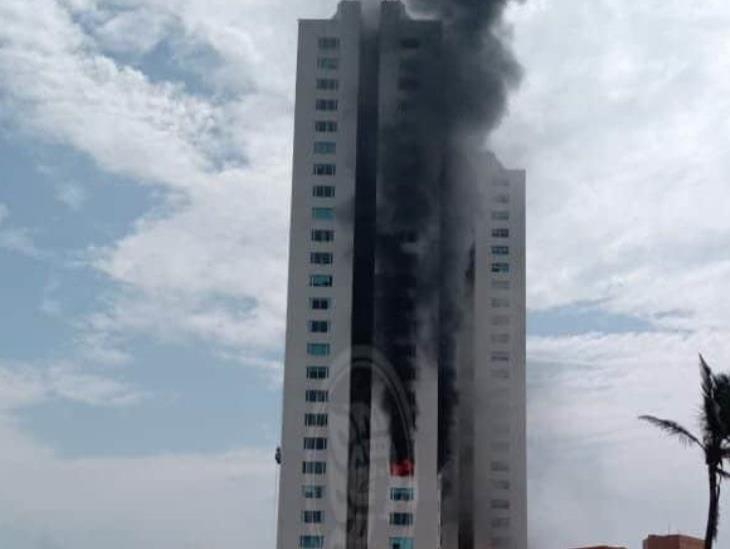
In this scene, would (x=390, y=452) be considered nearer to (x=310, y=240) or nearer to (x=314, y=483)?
(x=314, y=483)

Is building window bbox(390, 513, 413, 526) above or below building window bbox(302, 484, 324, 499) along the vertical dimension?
below

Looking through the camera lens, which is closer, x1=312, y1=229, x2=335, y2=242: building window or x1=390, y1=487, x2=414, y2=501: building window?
x1=390, y1=487, x2=414, y2=501: building window

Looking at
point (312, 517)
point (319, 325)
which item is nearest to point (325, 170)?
point (319, 325)

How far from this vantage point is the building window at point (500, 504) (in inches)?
4262

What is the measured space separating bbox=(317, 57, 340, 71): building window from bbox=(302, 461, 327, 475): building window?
111 feet

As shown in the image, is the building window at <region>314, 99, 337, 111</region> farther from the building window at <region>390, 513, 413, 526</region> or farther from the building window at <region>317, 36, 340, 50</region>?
the building window at <region>390, 513, 413, 526</region>

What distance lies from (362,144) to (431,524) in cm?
3229

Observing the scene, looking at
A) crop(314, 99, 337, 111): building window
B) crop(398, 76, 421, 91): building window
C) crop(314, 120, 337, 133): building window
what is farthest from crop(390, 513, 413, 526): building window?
crop(398, 76, 421, 91): building window

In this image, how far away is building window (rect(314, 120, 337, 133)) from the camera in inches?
3816

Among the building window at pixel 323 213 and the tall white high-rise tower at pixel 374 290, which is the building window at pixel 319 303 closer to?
the tall white high-rise tower at pixel 374 290

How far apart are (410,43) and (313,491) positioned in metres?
38.7

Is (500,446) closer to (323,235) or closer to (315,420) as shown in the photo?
(315,420)

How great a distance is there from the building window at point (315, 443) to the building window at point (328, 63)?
32088 mm

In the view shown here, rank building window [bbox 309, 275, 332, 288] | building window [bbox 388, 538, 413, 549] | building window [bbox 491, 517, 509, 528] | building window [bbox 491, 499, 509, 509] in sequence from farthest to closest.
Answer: building window [bbox 491, 499, 509, 509], building window [bbox 491, 517, 509, 528], building window [bbox 309, 275, 332, 288], building window [bbox 388, 538, 413, 549]
